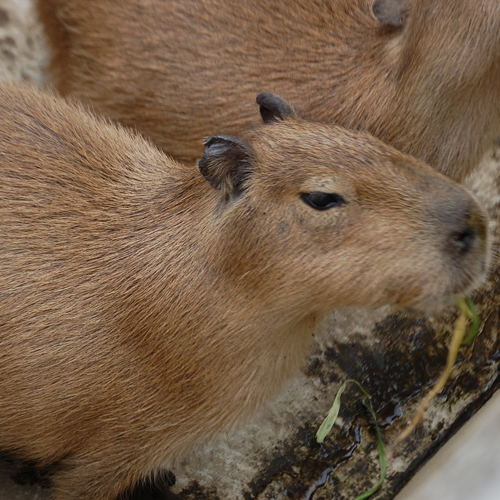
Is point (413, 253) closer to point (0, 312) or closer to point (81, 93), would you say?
point (0, 312)

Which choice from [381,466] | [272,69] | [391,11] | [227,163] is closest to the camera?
[227,163]

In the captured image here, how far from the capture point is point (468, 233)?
199cm

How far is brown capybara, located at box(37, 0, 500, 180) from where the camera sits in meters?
2.80

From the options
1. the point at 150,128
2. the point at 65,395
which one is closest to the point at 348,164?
the point at 65,395

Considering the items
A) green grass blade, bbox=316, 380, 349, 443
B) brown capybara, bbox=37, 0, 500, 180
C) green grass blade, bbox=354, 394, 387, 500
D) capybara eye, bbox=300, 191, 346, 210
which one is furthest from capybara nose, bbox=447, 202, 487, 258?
green grass blade, bbox=354, 394, 387, 500

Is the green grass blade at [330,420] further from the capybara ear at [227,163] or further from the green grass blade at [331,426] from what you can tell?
the capybara ear at [227,163]

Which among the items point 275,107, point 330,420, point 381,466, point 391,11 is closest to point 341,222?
point 275,107

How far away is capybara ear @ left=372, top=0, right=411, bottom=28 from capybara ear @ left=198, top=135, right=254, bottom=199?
110 cm

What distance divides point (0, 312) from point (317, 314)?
42.6 inches

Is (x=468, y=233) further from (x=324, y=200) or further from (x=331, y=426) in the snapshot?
(x=331, y=426)

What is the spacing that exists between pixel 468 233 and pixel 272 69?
1.40 meters

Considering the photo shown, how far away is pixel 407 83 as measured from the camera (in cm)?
281

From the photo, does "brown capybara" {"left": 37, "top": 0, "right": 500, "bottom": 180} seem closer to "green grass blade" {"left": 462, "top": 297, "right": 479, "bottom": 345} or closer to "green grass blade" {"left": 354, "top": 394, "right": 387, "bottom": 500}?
"green grass blade" {"left": 462, "top": 297, "right": 479, "bottom": 345}

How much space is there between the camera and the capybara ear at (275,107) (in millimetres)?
2314
